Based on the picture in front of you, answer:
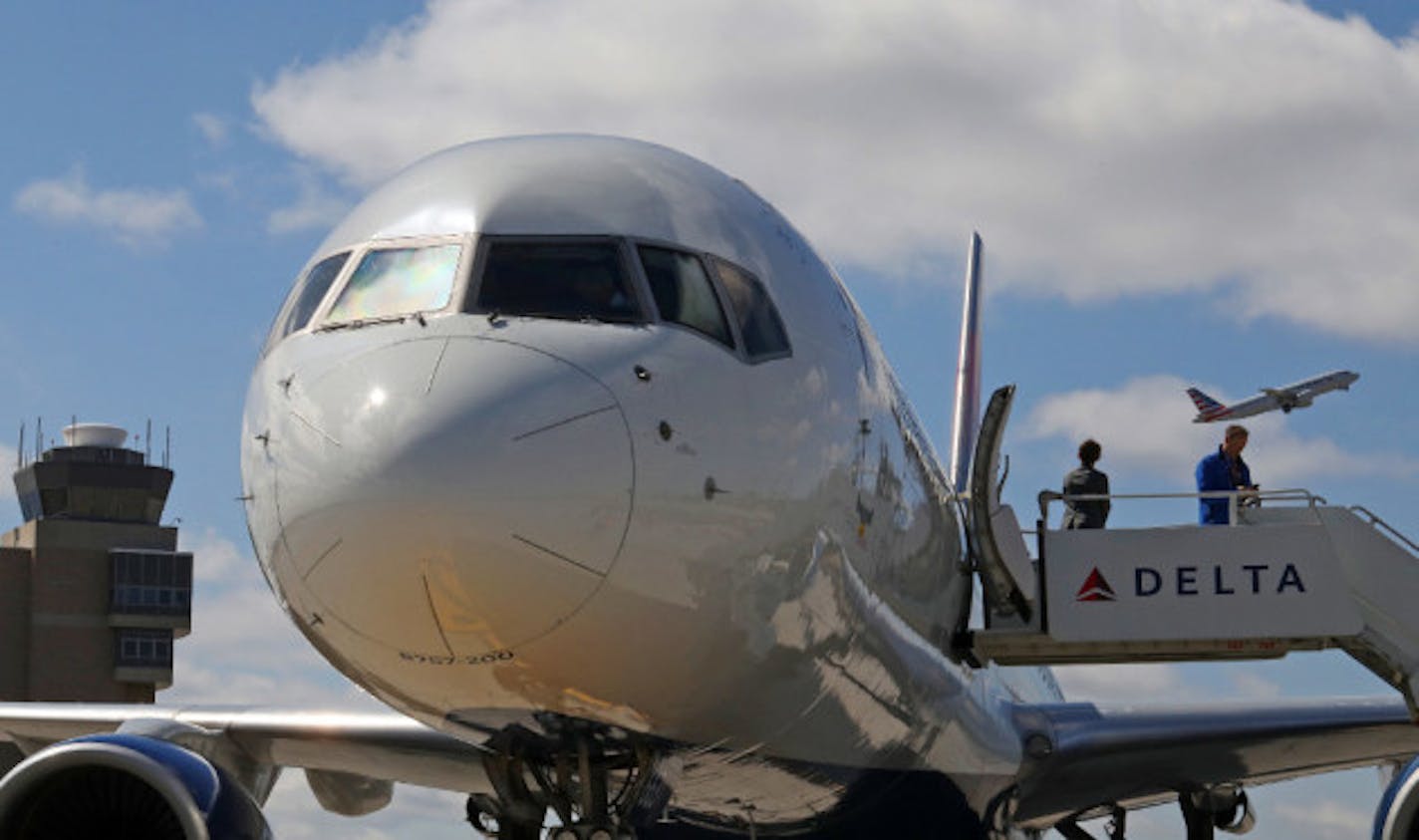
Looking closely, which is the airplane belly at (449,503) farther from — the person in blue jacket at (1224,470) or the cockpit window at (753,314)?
the person in blue jacket at (1224,470)

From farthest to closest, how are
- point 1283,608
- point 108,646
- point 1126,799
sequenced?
point 108,646 < point 1126,799 < point 1283,608

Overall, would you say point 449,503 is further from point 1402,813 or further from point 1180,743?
point 1180,743

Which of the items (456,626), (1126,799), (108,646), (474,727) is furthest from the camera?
(108,646)

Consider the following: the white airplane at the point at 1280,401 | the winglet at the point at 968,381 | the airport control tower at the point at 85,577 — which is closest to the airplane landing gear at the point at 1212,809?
the winglet at the point at 968,381

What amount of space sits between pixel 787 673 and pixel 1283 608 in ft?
12.6

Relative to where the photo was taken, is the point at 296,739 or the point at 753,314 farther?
the point at 296,739

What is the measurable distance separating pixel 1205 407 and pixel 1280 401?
7903 millimetres

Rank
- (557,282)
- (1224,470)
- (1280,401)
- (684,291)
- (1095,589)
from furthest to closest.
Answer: (1280,401) < (1224,470) < (1095,589) < (684,291) < (557,282)

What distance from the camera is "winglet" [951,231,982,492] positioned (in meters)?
26.5

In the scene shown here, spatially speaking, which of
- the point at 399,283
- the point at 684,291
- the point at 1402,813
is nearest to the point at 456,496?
the point at 399,283

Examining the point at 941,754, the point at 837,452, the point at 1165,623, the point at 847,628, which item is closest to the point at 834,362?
the point at 837,452

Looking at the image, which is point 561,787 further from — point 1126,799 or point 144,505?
point 144,505

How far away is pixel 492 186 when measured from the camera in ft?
33.0

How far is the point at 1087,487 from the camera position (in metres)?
16.0
